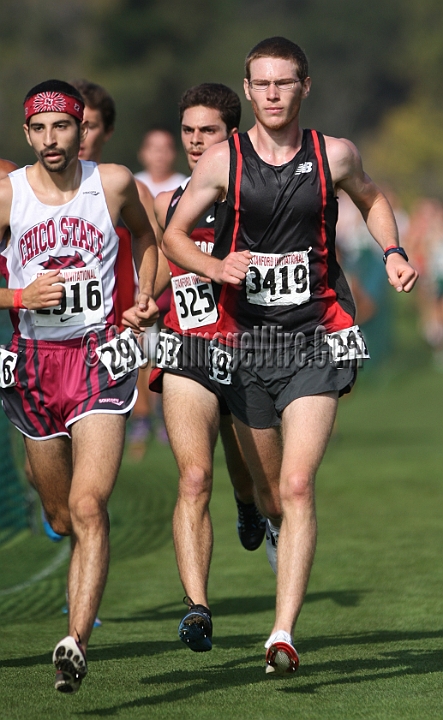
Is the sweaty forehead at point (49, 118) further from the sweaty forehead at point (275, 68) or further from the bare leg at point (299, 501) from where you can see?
the bare leg at point (299, 501)

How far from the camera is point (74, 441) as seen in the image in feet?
19.3

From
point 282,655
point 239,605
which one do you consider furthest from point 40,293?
point 239,605

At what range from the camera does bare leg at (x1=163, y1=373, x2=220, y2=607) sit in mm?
6197

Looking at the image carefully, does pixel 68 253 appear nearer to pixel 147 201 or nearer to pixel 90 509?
pixel 90 509

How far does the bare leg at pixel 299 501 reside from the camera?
18.8ft

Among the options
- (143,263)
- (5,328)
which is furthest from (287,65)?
(5,328)

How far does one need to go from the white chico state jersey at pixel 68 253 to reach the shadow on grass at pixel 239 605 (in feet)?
7.21

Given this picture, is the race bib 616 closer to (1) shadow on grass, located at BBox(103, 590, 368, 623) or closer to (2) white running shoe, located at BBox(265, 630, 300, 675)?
(2) white running shoe, located at BBox(265, 630, 300, 675)

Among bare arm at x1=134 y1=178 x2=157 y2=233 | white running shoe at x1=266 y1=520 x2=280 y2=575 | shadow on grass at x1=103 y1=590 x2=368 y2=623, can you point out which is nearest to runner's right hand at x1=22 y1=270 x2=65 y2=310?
white running shoe at x1=266 y1=520 x2=280 y2=575

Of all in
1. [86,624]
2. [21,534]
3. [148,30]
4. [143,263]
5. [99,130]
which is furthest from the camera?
[148,30]

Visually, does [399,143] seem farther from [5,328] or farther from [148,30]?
[5,328]

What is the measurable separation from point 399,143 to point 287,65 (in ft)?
195

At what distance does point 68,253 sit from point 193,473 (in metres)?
1.18

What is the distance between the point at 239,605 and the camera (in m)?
7.95
